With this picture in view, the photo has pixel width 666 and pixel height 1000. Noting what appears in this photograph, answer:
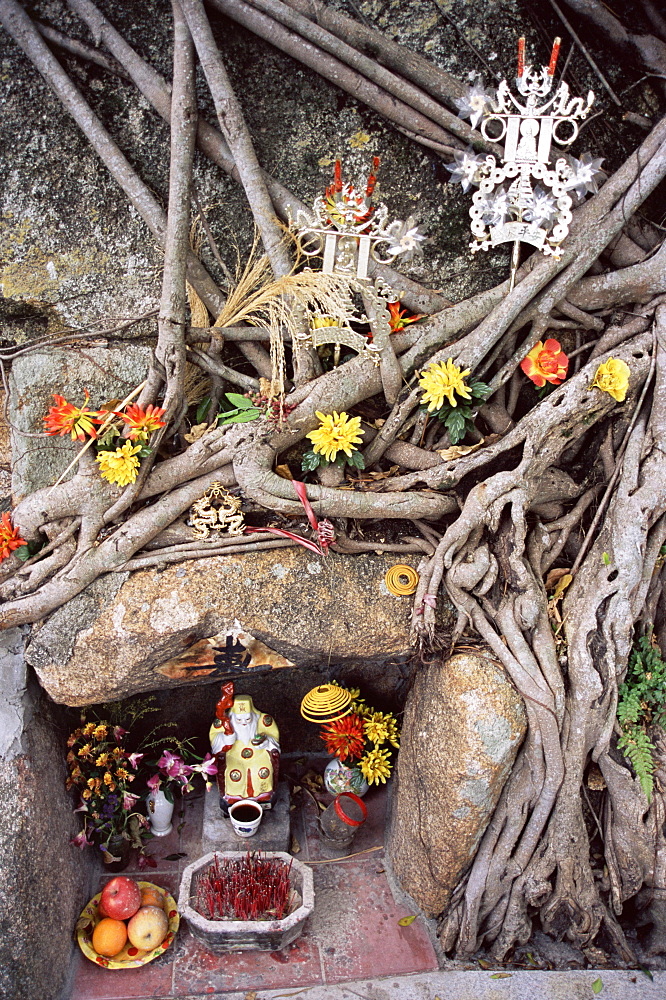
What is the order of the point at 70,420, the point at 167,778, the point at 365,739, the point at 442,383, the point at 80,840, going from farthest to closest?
1. the point at 365,739
2. the point at 167,778
3. the point at 80,840
4. the point at 442,383
5. the point at 70,420

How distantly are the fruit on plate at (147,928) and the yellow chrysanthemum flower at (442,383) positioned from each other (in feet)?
8.13

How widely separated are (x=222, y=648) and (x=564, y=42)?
293cm

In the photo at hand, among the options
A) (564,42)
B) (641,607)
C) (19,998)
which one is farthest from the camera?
(641,607)

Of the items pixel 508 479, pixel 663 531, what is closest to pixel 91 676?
pixel 508 479

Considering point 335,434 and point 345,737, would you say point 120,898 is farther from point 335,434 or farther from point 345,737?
point 335,434

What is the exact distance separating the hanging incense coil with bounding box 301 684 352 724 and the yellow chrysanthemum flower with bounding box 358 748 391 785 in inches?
14.1

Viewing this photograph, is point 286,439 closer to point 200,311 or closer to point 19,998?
point 200,311

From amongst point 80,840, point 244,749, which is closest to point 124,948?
point 80,840

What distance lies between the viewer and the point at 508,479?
3180 millimetres

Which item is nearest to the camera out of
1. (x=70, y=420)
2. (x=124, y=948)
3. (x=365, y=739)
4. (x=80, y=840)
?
(x=70, y=420)

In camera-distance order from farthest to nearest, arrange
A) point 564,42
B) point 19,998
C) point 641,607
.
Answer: point 641,607 → point 564,42 → point 19,998

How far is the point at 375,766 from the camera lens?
146 inches

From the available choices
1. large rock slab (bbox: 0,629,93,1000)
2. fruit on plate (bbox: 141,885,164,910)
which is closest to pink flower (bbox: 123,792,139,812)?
large rock slab (bbox: 0,629,93,1000)

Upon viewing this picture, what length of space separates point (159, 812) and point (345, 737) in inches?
38.7
